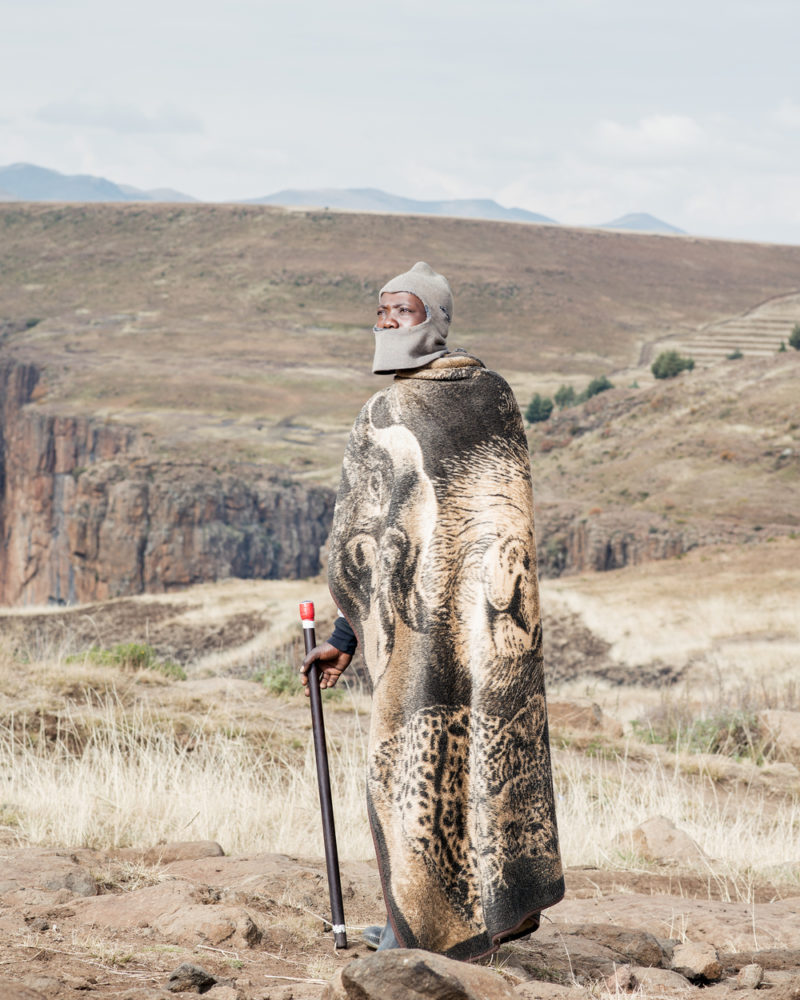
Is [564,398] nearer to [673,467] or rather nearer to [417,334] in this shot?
[673,467]

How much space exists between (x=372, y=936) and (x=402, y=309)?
1.89 m

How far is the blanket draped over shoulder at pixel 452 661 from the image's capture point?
9.84 ft

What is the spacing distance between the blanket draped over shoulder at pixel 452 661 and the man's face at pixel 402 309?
154 mm

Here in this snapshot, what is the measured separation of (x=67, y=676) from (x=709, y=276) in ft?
294

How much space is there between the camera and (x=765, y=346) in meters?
63.9

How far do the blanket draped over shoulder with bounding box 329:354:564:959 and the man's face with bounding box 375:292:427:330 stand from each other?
0.15m

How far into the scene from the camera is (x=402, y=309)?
10.7 ft

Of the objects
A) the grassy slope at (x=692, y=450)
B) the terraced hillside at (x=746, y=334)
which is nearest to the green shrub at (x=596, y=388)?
the grassy slope at (x=692, y=450)

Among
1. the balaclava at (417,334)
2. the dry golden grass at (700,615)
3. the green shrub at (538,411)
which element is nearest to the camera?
the balaclava at (417,334)

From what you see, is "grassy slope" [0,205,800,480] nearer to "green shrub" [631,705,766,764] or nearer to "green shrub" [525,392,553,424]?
"green shrub" [525,392,553,424]

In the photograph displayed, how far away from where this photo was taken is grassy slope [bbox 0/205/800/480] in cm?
5197

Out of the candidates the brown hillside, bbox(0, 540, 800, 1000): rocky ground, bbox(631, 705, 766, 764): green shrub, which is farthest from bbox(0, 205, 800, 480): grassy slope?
bbox(0, 540, 800, 1000): rocky ground

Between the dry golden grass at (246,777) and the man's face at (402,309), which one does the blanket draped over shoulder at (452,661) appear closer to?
the man's face at (402,309)

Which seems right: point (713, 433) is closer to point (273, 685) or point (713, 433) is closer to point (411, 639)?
point (273, 685)
